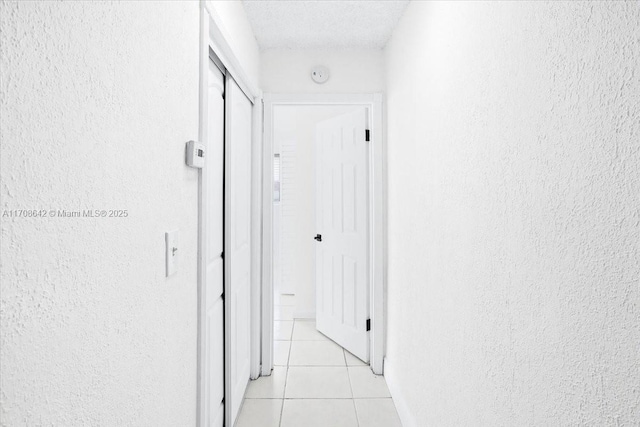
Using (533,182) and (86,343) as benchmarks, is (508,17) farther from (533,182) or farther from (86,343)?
(86,343)

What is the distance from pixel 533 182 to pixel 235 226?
5.01 ft

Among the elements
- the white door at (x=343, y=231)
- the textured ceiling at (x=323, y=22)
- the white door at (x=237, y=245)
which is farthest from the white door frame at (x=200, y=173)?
the white door at (x=343, y=231)

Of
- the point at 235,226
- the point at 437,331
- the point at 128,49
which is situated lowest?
the point at 437,331

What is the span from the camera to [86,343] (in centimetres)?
67

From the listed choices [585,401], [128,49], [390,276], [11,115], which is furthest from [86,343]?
[390,276]

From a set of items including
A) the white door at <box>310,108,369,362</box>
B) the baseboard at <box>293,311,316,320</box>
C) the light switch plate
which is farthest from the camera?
the baseboard at <box>293,311,316,320</box>

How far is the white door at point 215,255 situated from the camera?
1610mm

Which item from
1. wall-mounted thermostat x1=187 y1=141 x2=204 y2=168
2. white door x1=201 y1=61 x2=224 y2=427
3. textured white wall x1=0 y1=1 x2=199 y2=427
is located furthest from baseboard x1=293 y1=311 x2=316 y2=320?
wall-mounted thermostat x1=187 y1=141 x2=204 y2=168

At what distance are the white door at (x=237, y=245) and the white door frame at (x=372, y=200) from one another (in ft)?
0.52

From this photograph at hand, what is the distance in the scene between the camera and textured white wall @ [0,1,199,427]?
20.2 inches

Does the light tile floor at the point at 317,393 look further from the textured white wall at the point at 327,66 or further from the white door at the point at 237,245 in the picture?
the textured white wall at the point at 327,66

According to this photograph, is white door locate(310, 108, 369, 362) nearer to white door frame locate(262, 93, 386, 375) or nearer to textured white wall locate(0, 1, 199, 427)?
white door frame locate(262, 93, 386, 375)

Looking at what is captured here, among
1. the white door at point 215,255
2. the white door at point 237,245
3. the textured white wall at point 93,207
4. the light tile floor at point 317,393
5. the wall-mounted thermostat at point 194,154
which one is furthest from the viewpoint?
the light tile floor at point 317,393

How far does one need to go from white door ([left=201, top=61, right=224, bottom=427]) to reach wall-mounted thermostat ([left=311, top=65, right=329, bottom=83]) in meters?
0.93
